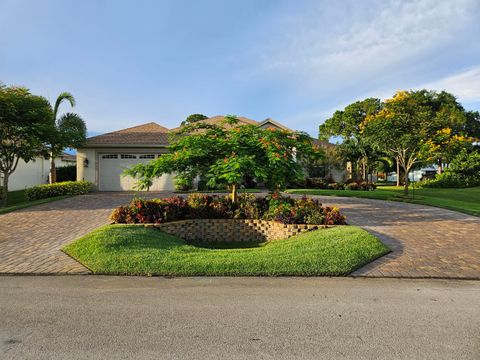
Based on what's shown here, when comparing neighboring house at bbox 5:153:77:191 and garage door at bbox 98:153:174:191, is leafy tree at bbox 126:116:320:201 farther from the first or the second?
neighboring house at bbox 5:153:77:191

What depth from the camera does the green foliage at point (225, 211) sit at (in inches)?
352

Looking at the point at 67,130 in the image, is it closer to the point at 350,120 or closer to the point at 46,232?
the point at 46,232

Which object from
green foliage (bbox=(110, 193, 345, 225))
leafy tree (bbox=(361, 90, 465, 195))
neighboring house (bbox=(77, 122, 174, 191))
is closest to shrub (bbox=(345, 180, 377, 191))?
leafy tree (bbox=(361, 90, 465, 195))

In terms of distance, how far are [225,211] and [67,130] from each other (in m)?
14.4

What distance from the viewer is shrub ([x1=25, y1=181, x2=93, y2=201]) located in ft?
57.3

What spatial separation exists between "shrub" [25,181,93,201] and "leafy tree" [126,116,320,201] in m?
10.7

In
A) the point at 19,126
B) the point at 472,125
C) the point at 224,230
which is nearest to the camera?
the point at 224,230

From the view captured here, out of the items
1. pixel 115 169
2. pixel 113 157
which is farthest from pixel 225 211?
pixel 113 157

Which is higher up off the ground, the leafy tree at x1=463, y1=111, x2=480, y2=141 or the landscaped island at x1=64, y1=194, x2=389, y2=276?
the leafy tree at x1=463, y1=111, x2=480, y2=141

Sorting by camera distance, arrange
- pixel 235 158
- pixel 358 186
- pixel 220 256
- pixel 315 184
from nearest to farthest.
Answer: pixel 220 256, pixel 235 158, pixel 358 186, pixel 315 184

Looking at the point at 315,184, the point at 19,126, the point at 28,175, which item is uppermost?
the point at 19,126

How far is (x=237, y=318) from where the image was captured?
3924 millimetres

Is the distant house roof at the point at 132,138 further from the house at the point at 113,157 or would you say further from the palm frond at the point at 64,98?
the palm frond at the point at 64,98

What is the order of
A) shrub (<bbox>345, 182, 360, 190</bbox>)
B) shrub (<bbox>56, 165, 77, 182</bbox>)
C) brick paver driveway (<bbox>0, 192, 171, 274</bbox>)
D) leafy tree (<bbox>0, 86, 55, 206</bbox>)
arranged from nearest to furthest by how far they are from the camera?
brick paver driveway (<bbox>0, 192, 171, 274</bbox>) → leafy tree (<bbox>0, 86, 55, 206</bbox>) → shrub (<bbox>345, 182, 360, 190</bbox>) → shrub (<bbox>56, 165, 77, 182</bbox>)
